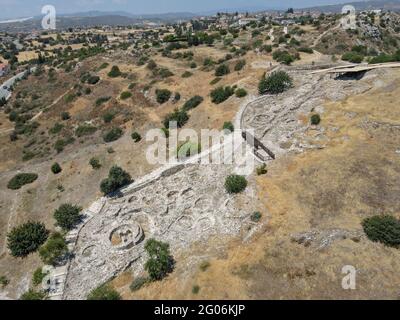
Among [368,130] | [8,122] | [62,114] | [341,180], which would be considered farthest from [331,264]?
[8,122]

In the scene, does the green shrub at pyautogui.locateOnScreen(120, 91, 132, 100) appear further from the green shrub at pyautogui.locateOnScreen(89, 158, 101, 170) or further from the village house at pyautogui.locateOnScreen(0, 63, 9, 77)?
the village house at pyautogui.locateOnScreen(0, 63, 9, 77)

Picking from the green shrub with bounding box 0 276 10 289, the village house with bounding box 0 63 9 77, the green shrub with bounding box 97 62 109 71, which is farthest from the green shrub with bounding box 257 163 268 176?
the village house with bounding box 0 63 9 77

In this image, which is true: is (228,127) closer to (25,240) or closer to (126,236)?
(126,236)

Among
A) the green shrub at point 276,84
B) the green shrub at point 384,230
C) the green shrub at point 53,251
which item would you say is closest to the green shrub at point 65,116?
the green shrub at point 276,84

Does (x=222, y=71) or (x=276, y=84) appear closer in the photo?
(x=276, y=84)

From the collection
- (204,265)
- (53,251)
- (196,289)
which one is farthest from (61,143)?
(196,289)
